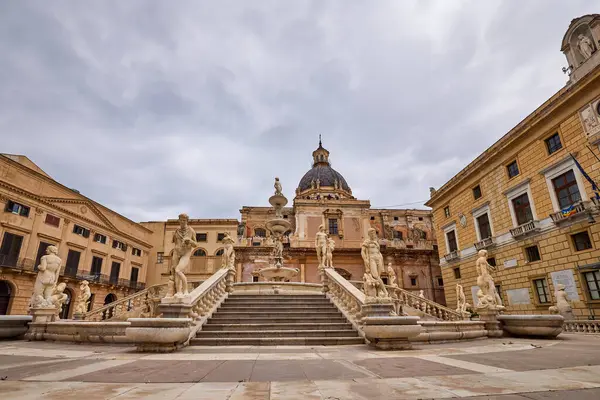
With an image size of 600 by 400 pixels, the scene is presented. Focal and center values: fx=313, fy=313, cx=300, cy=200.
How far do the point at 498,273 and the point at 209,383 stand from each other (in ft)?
71.1

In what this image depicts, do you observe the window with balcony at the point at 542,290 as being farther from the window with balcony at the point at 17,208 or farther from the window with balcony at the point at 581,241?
the window with balcony at the point at 17,208

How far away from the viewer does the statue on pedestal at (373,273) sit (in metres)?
8.28

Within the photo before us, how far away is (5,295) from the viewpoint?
2433cm

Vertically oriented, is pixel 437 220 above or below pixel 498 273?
above

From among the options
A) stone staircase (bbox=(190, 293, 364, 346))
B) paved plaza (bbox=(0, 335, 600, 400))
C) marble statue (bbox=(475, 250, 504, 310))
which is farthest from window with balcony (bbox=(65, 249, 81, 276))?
marble statue (bbox=(475, 250, 504, 310))

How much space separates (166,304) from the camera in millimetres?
7539

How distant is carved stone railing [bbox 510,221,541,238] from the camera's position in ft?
57.3

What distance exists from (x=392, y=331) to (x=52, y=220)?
3293 centimetres

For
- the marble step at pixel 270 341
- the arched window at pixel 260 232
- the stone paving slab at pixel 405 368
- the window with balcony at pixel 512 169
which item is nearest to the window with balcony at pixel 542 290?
the window with balcony at pixel 512 169

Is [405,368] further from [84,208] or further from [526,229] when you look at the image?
[84,208]

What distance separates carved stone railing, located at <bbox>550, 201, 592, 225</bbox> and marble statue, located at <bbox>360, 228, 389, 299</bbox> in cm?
1218

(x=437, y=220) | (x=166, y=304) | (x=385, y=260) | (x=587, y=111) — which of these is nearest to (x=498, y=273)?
(x=437, y=220)

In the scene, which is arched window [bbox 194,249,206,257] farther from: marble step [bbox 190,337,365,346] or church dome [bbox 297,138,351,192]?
marble step [bbox 190,337,365,346]

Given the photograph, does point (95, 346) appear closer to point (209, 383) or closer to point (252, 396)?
point (209, 383)
